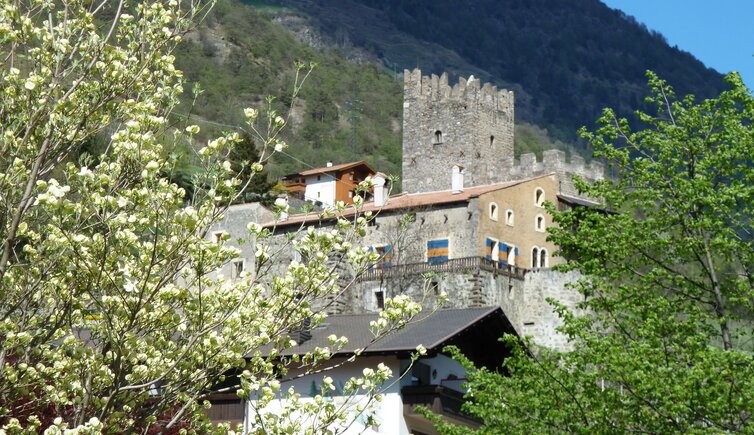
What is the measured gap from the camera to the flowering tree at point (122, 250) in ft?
30.2

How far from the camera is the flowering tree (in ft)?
30.2

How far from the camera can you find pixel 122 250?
9.36 metres

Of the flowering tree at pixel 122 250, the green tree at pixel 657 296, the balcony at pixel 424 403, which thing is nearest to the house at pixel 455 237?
the balcony at pixel 424 403

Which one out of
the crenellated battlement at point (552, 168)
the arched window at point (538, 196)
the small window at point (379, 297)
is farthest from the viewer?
the crenellated battlement at point (552, 168)

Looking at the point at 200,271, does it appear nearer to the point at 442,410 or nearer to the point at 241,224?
the point at 442,410

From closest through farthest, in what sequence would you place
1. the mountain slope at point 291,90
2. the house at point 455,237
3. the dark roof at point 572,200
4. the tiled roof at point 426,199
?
the house at point 455,237
the tiled roof at point 426,199
the dark roof at point 572,200
the mountain slope at point 291,90

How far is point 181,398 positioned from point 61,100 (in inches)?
105

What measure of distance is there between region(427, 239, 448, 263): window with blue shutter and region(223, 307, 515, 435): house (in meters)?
22.1

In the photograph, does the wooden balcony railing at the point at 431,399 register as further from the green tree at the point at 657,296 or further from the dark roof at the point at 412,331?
the green tree at the point at 657,296

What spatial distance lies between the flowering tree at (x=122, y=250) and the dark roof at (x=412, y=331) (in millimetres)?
15150

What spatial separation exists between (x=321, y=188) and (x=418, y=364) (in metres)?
44.5

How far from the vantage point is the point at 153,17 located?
10477 mm

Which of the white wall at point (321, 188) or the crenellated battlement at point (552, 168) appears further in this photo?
the white wall at point (321, 188)

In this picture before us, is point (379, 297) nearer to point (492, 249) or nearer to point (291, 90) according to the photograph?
point (492, 249)
